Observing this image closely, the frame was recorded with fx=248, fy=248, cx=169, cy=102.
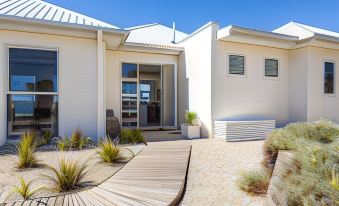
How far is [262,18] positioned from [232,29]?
870 centimetres

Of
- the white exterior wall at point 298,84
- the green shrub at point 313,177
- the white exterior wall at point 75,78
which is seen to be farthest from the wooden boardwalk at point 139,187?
the white exterior wall at point 298,84

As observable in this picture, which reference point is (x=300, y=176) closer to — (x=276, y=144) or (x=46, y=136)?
(x=276, y=144)

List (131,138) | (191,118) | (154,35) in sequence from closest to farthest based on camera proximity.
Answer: (131,138)
(191,118)
(154,35)

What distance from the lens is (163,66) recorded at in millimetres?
13203

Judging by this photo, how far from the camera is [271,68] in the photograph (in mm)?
11445

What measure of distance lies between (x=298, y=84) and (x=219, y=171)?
26.7 ft

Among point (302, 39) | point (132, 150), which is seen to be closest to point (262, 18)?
point (302, 39)

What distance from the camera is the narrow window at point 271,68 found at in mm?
11310

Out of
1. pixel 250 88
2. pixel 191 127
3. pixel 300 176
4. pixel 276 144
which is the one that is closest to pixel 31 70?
pixel 191 127

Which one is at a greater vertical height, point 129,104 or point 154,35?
point 154,35

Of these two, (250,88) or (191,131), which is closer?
(191,131)

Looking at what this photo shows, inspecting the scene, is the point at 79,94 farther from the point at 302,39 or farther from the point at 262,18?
the point at 262,18

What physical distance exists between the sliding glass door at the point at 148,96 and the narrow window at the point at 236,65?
10.9 feet

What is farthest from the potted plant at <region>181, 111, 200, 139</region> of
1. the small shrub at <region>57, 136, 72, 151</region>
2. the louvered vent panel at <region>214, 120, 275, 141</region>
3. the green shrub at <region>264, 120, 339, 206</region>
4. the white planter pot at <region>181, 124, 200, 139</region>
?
the green shrub at <region>264, 120, 339, 206</region>
